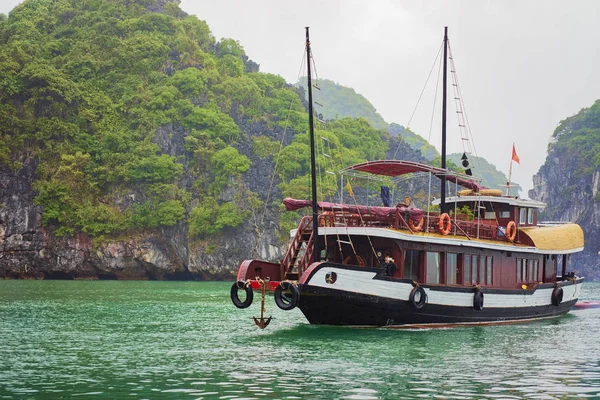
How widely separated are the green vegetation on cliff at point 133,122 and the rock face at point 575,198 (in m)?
31.1

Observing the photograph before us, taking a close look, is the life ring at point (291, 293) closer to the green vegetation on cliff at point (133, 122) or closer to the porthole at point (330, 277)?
the porthole at point (330, 277)

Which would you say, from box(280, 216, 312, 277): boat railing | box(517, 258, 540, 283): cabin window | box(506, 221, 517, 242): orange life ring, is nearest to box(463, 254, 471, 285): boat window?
box(506, 221, 517, 242): orange life ring

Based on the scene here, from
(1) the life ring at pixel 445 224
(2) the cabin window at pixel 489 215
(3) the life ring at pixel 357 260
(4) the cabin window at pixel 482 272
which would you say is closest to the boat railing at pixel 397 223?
(1) the life ring at pixel 445 224

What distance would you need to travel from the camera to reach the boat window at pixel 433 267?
26609 millimetres

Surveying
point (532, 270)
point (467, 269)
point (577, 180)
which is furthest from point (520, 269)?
point (577, 180)

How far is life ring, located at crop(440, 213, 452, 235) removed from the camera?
26844 millimetres

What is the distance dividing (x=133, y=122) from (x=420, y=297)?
60993mm

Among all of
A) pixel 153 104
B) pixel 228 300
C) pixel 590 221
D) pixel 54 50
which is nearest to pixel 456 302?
pixel 228 300

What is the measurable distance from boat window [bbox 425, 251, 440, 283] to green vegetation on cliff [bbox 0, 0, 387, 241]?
40.1m

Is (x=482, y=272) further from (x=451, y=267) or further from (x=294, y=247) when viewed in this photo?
(x=294, y=247)

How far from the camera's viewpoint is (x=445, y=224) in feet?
90.0

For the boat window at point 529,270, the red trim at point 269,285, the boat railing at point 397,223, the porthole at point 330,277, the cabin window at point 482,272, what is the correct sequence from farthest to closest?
the boat window at point 529,270 → the cabin window at point 482,272 → the boat railing at point 397,223 → the red trim at point 269,285 → the porthole at point 330,277

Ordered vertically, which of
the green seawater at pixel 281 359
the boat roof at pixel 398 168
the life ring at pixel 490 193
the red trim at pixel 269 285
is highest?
the boat roof at pixel 398 168

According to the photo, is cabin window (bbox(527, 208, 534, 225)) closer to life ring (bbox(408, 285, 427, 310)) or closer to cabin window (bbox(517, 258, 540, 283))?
cabin window (bbox(517, 258, 540, 283))
